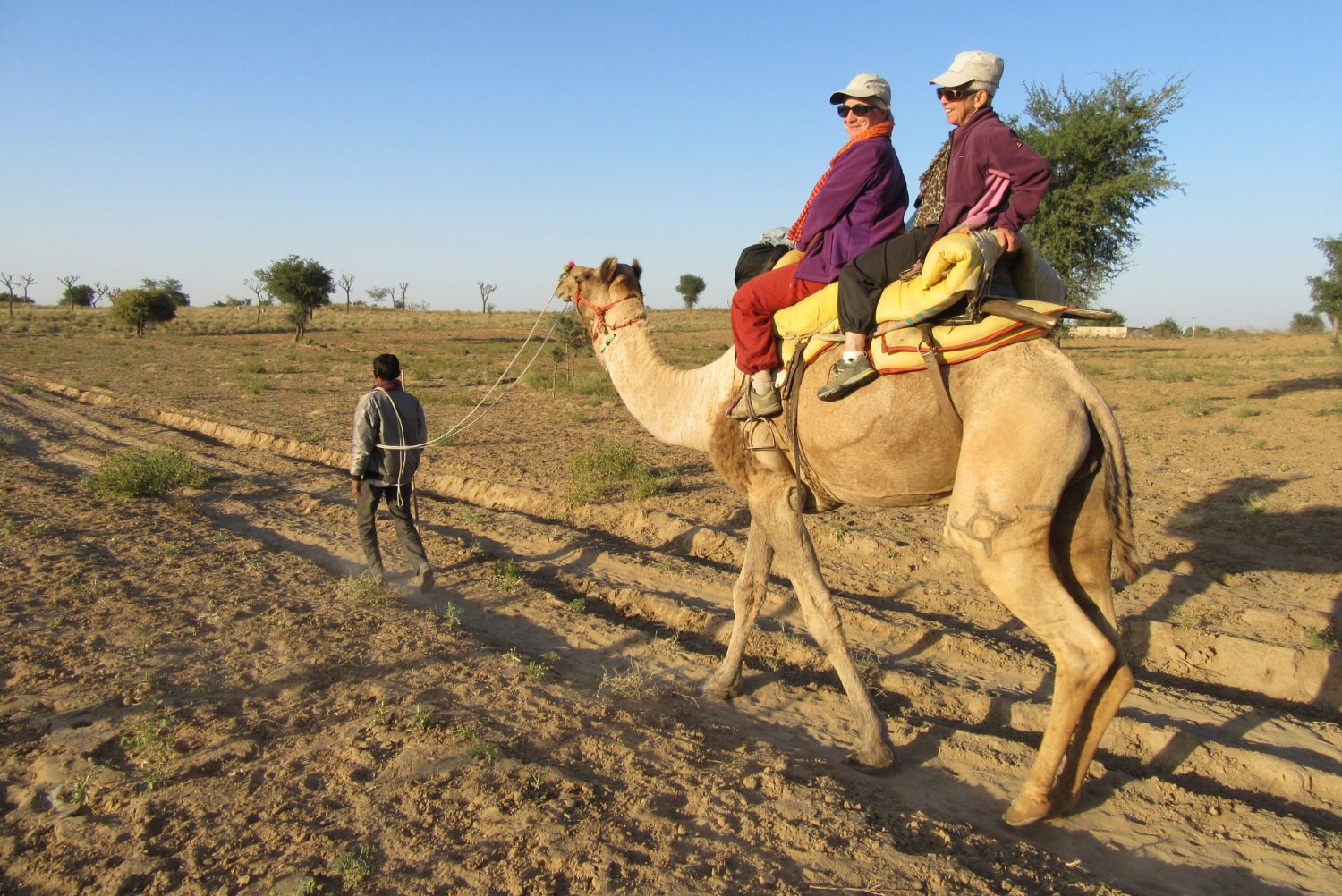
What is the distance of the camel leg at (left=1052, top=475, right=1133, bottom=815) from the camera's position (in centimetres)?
395

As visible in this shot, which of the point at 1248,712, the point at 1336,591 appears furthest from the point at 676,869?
the point at 1336,591

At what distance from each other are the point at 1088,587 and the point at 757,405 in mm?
1939

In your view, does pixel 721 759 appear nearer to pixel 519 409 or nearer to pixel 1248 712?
pixel 1248 712

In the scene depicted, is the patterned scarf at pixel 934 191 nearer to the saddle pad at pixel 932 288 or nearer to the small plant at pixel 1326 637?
the saddle pad at pixel 932 288

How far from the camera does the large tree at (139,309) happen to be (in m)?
58.0

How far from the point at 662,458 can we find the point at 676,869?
10.9 metres

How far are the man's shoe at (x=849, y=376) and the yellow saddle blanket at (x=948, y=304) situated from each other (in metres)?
0.05

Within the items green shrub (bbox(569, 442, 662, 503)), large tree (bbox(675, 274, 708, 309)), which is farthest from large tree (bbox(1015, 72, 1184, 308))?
large tree (bbox(675, 274, 708, 309))

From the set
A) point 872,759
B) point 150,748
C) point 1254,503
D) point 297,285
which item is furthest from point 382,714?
point 297,285

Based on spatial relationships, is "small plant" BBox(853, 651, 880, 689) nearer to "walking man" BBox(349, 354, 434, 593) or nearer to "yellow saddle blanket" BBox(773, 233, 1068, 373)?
"yellow saddle blanket" BBox(773, 233, 1068, 373)

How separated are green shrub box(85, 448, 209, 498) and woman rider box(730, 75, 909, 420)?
871 cm

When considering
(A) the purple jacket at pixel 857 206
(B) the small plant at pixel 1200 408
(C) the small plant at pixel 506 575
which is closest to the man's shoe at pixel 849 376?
(A) the purple jacket at pixel 857 206

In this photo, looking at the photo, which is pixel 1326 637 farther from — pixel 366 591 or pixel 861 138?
pixel 366 591

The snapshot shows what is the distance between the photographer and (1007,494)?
3.62m
